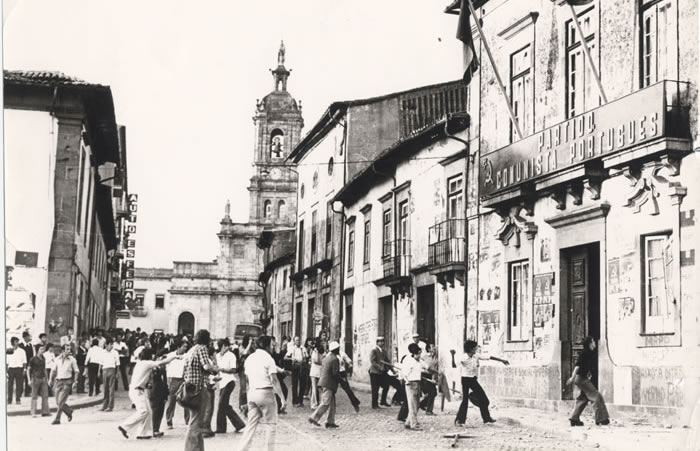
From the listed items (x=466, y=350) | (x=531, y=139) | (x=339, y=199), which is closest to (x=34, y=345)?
(x=466, y=350)

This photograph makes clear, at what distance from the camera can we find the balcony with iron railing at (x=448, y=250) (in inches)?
647

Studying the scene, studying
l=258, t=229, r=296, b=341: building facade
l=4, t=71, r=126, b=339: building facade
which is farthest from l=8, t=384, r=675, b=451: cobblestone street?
l=258, t=229, r=296, b=341: building facade

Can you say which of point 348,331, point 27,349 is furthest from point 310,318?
point 27,349

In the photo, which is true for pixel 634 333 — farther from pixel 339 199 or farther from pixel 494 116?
pixel 339 199

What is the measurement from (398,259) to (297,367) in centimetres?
315

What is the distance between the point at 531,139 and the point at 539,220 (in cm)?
124

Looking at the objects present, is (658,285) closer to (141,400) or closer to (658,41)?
(658,41)


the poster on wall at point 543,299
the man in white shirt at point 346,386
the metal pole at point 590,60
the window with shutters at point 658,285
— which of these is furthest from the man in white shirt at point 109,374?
the metal pole at point 590,60

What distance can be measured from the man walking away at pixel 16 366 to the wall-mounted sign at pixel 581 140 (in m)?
6.74

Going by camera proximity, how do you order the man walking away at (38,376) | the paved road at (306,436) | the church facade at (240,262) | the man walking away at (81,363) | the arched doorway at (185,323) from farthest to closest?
1. the arched doorway at (185,323)
2. the church facade at (240,262)
3. the man walking away at (81,363)
4. the man walking away at (38,376)
5. the paved road at (306,436)

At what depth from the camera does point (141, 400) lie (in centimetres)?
1161

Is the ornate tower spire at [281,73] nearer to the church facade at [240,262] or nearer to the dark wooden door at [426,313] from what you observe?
the church facade at [240,262]

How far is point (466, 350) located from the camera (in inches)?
507

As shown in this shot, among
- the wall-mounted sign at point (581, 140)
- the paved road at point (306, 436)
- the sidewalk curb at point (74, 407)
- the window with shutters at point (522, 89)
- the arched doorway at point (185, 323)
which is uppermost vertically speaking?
the window with shutters at point (522, 89)
